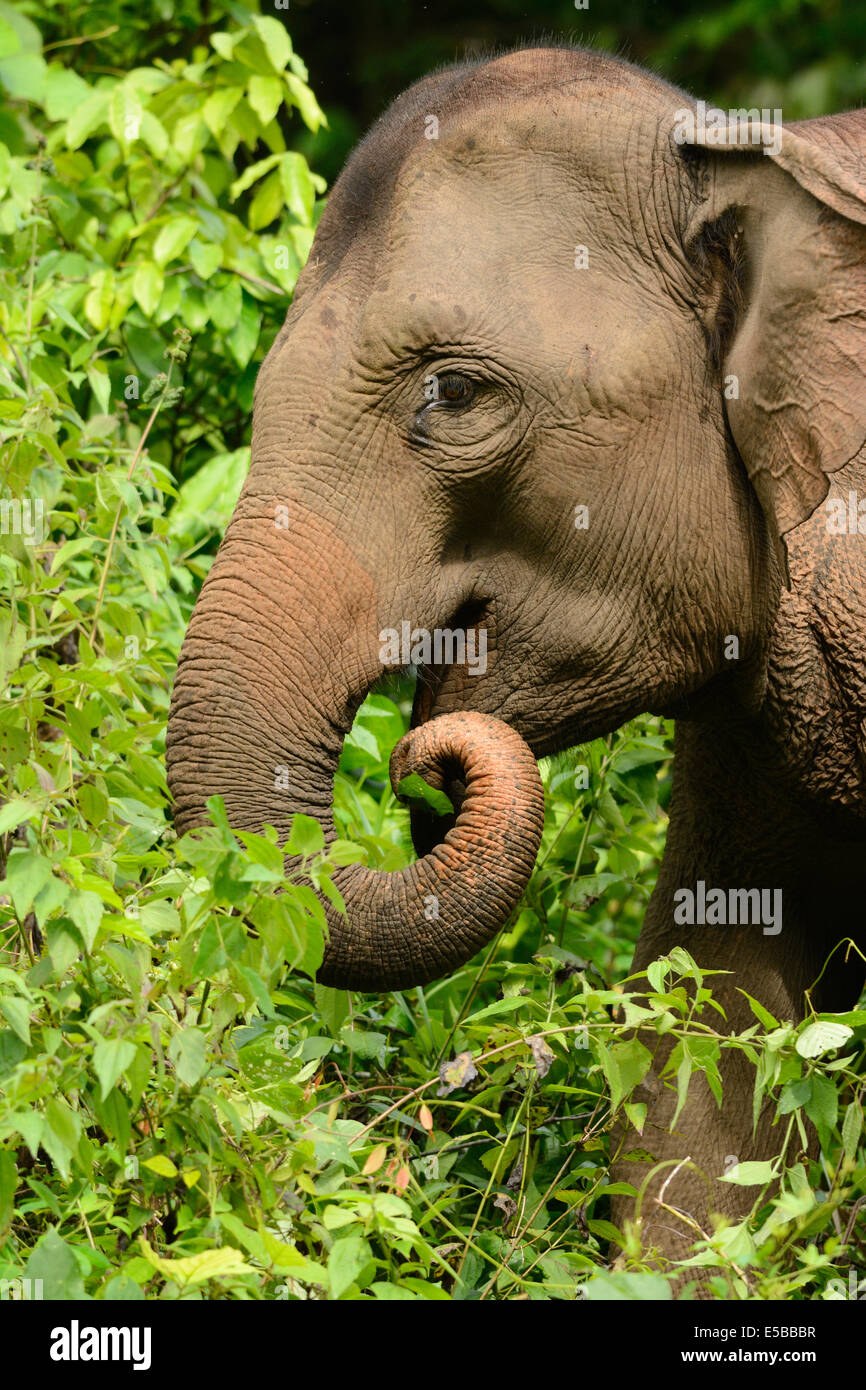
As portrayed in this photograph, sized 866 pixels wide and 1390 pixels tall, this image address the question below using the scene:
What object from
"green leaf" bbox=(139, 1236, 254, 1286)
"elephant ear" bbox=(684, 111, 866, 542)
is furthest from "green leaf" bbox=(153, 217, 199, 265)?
"green leaf" bbox=(139, 1236, 254, 1286)

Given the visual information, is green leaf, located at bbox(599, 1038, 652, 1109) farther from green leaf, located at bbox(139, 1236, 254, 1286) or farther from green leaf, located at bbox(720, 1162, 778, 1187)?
green leaf, located at bbox(139, 1236, 254, 1286)

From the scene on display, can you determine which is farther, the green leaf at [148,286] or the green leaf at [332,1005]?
the green leaf at [148,286]

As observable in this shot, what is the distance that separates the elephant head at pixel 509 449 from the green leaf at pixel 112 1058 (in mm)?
446

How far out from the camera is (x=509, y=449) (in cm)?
256

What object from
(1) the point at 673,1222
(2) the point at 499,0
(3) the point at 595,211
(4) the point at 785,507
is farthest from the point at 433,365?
(2) the point at 499,0

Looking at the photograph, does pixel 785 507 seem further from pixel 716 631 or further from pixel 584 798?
pixel 584 798

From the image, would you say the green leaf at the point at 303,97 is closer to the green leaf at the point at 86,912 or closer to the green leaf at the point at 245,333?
the green leaf at the point at 245,333

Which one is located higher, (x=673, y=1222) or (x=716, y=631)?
(x=716, y=631)

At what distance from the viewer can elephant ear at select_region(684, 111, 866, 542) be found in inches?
100

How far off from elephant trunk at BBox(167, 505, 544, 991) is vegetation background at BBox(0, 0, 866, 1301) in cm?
12

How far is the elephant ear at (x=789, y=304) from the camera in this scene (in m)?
2.55

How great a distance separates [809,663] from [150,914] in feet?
3.77

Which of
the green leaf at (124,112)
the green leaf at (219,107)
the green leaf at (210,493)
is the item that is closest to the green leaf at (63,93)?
the green leaf at (124,112)
